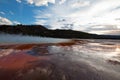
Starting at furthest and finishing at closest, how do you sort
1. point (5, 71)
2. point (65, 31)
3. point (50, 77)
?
point (65, 31) < point (5, 71) < point (50, 77)

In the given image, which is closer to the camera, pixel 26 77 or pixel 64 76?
pixel 26 77

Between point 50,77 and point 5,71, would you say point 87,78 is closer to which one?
point 50,77

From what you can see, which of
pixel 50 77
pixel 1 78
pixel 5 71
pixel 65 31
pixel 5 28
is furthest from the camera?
pixel 65 31

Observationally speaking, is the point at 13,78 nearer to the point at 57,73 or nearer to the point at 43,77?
the point at 43,77

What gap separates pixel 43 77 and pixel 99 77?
261 centimetres

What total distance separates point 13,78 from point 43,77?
125 centimetres

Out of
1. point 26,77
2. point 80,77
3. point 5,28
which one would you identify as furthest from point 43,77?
point 5,28

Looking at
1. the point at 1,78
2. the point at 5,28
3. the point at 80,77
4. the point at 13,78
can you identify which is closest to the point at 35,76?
the point at 13,78

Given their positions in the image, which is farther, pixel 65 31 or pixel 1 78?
pixel 65 31

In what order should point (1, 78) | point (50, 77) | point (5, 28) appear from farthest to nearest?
1. point (5, 28)
2. point (50, 77)
3. point (1, 78)

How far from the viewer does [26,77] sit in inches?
251

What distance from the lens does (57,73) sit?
23.8 feet

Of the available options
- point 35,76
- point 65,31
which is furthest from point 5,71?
point 65,31

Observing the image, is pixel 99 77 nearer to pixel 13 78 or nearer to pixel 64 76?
pixel 64 76
